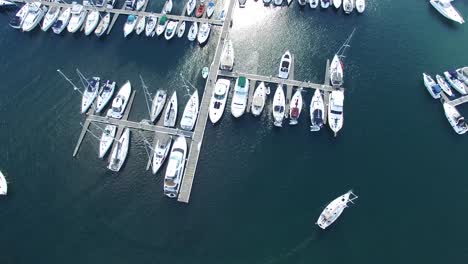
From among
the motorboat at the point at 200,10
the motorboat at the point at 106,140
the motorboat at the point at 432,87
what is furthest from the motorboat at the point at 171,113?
the motorboat at the point at 432,87

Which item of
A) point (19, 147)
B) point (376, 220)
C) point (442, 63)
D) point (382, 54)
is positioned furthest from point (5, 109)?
point (442, 63)

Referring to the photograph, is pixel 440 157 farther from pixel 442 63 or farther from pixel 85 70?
pixel 85 70

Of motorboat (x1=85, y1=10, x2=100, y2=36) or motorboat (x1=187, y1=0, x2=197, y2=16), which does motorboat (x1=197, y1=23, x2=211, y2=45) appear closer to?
motorboat (x1=187, y1=0, x2=197, y2=16)

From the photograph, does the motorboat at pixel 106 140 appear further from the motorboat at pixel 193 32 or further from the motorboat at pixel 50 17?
the motorboat at pixel 50 17

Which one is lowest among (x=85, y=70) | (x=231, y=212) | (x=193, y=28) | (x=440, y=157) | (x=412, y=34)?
(x=231, y=212)

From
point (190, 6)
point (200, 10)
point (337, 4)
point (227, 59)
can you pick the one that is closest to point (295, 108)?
point (227, 59)

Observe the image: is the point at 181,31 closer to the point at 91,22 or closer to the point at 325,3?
the point at 91,22
